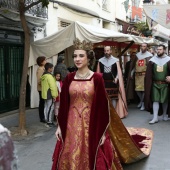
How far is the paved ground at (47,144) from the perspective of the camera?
4867 millimetres

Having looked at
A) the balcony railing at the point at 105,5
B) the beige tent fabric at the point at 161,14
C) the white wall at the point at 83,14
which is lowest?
the beige tent fabric at the point at 161,14

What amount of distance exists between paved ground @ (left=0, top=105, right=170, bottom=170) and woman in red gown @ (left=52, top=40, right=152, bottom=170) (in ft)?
3.48

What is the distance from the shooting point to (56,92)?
723 centimetres

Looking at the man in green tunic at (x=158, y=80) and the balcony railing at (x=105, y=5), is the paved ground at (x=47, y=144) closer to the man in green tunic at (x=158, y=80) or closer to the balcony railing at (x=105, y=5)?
the man in green tunic at (x=158, y=80)

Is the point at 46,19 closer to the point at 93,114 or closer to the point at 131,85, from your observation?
the point at 131,85

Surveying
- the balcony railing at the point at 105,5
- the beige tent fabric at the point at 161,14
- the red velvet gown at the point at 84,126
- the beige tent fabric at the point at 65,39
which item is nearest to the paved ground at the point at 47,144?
the red velvet gown at the point at 84,126

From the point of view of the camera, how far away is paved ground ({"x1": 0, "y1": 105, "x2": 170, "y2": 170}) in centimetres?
487

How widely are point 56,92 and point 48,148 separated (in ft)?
5.79

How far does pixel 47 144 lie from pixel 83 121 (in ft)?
7.90

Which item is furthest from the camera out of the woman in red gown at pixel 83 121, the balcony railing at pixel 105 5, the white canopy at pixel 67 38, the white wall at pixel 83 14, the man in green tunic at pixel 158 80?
the balcony railing at pixel 105 5

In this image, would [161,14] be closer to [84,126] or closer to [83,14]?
[83,14]

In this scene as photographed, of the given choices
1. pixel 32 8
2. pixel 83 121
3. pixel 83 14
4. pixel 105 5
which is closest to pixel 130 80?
pixel 32 8

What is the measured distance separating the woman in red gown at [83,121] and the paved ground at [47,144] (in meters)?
1.06

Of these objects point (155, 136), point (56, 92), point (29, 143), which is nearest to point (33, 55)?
point (56, 92)
